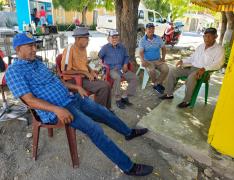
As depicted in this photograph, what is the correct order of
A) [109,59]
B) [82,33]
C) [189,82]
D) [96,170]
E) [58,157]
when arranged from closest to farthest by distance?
[96,170] < [58,157] < [82,33] < [189,82] < [109,59]

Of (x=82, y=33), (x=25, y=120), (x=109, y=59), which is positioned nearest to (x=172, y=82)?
(x=109, y=59)

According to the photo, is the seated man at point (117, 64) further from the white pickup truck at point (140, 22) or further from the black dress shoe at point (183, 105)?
the white pickup truck at point (140, 22)

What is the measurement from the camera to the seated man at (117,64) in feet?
14.0

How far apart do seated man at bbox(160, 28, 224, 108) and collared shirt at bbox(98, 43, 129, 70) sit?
3.64ft

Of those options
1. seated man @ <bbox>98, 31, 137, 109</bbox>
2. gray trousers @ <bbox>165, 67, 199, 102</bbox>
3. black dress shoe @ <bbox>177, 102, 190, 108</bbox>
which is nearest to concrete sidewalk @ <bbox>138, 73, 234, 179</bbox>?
black dress shoe @ <bbox>177, 102, 190, 108</bbox>

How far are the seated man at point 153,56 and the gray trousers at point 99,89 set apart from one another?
1.69 m

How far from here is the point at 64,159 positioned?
2758 mm

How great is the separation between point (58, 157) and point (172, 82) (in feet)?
9.00

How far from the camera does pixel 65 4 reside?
84.4 feet

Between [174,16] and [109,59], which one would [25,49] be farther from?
[174,16]

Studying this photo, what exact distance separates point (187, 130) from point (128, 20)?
3709 millimetres

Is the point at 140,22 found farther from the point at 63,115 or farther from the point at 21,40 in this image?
the point at 63,115

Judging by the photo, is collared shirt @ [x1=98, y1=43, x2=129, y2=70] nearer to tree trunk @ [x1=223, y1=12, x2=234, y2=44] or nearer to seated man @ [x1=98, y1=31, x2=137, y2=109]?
seated man @ [x1=98, y1=31, x2=137, y2=109]

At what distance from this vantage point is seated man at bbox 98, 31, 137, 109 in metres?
4.25
